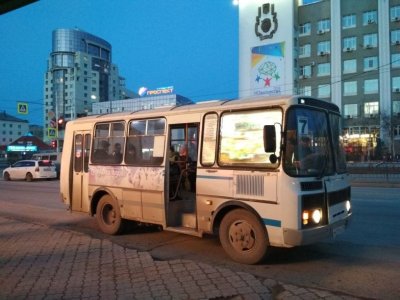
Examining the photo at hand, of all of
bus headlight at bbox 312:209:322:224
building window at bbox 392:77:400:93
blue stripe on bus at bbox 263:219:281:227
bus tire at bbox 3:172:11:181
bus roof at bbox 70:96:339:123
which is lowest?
bus tire at bbox 3:172:11:181

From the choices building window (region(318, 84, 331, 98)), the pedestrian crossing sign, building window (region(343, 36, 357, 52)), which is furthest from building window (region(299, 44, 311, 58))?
the pedestrian crossing sign

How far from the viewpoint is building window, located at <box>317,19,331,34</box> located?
7312 cm

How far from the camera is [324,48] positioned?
7356cm

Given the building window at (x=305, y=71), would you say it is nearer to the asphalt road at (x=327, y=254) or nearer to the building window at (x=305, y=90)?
the building window at (x=305, y=90)

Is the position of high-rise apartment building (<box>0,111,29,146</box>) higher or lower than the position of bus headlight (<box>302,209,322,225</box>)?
higher

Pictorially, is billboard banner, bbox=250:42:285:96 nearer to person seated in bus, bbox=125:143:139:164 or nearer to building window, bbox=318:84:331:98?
building window, bbox=318:84:331:98

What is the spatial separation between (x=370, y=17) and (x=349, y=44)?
483 centimetres

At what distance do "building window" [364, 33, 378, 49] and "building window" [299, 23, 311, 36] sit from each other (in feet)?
30.6

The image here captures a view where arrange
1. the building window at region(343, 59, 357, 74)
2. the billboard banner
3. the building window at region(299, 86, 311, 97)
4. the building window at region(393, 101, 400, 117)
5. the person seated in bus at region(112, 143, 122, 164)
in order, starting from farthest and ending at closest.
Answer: the building window at region(299, 86, 311, 97), the billboard banner, the building window at region(343, 59, 357, 74), the building window at region(393, 101, 400, 117), the person seated in bus at region(112, 143, 122, 164)

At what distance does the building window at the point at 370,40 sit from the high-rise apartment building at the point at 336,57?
15 centimetres

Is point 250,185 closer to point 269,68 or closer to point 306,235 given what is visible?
point 306,235

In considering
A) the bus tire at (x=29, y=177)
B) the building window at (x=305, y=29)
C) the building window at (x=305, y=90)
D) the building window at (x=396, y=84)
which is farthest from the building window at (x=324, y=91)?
the bus tire at (x=29, y=177)

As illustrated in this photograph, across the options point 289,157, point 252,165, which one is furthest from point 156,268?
point 289,157

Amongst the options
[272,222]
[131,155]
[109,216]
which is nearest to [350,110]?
[109,216]
